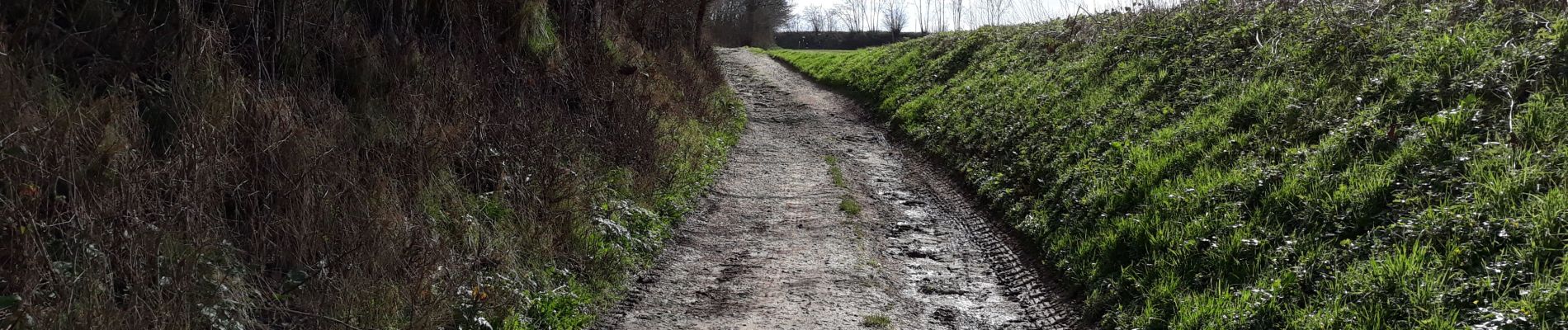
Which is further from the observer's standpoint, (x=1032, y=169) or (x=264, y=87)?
(x=1032, y=169)

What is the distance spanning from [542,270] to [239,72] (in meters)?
1.93

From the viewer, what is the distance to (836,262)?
6.43 m

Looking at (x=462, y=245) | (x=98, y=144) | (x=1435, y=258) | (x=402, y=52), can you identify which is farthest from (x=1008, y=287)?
(x=98, y=144)

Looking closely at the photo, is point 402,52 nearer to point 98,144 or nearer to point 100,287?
point 98,144

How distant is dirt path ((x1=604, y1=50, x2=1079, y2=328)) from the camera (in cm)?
545

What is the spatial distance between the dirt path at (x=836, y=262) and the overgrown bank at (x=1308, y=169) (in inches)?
18.1

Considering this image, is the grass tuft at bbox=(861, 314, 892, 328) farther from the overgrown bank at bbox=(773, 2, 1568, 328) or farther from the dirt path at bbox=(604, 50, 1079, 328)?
the overgrown bank at bbox=(773, 2, 1568, 328)

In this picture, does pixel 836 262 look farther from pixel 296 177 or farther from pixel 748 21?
pixel 748 21

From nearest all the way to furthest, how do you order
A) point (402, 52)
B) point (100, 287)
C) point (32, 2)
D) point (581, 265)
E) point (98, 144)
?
point (100, 287) → point (98, 144) → point (32, 2) → point (581, 265) → point (402, 52)

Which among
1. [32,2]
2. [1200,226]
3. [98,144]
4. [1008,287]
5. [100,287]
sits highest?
[32,2]

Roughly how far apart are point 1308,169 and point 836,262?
10.5ft

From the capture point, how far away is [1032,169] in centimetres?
857

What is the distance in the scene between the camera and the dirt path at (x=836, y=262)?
5.45m

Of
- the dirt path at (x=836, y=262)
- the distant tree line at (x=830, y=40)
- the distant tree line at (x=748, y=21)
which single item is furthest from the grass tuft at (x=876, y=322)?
the distant tree line at (x=830, y=40)
